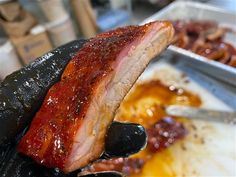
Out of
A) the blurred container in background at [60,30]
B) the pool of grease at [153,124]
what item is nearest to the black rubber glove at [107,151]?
the pool of grease at [153,124]

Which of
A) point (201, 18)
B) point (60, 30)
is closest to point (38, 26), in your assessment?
point (60, 30)

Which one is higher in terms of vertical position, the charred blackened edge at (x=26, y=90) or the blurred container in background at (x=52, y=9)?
the charred blackened edge at (x=26, y=90)

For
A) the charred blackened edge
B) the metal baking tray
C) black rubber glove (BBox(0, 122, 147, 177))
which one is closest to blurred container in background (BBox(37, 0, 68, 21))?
the metal baking tray

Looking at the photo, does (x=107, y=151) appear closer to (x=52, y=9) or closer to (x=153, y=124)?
(x=153, y=124)

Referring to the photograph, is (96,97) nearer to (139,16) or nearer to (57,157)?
(57,157)

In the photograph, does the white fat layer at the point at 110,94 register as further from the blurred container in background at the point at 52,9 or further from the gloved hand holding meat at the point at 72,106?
the blurred container in background at the point at 52,9

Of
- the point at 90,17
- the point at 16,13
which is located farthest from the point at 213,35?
the point at 16,13
